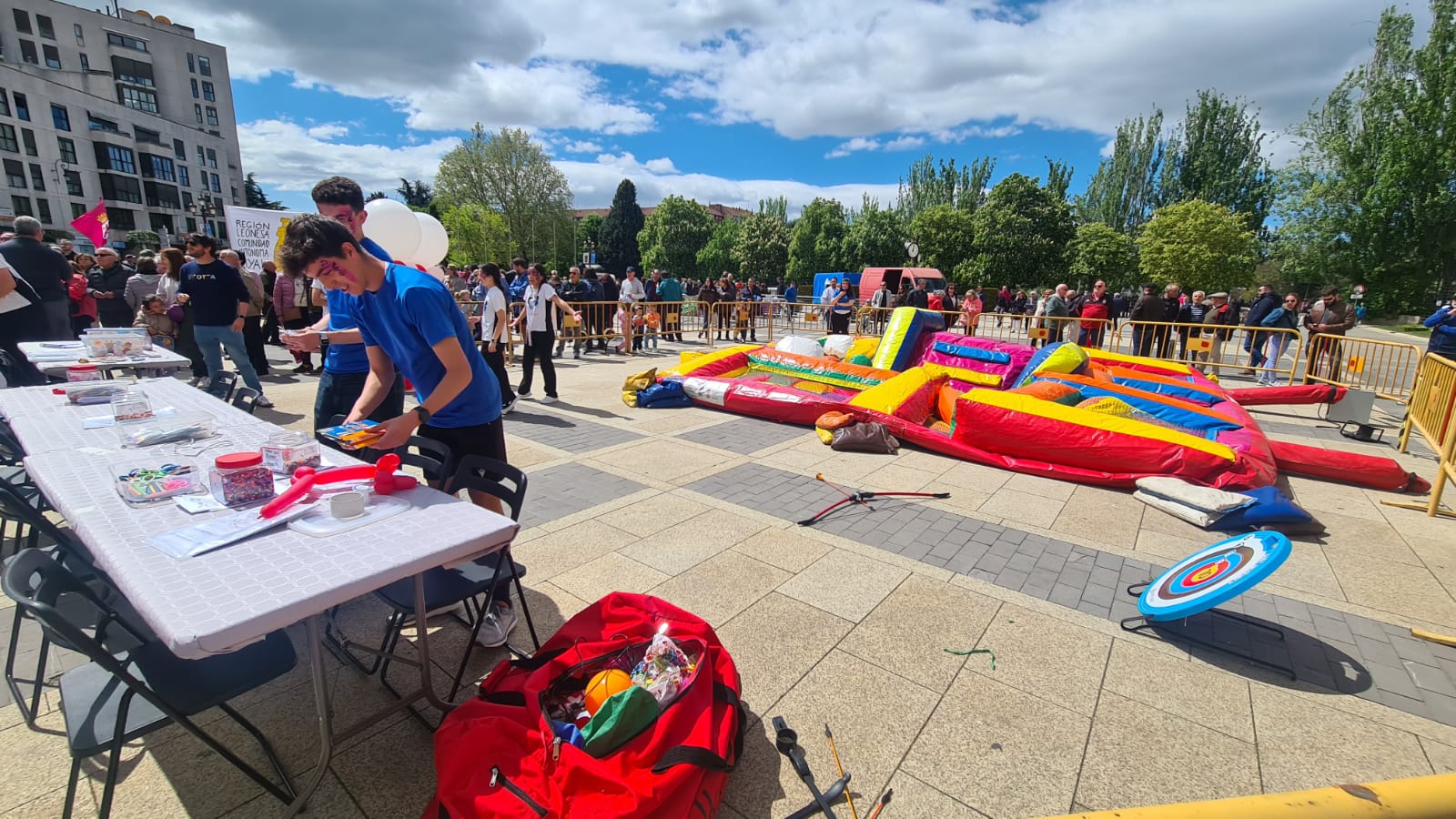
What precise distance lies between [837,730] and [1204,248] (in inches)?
1635

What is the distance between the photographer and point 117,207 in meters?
56.1

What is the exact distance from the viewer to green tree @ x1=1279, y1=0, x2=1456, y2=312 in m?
28.7

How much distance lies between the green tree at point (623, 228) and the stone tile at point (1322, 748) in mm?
66185

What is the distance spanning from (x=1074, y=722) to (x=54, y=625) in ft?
11.1

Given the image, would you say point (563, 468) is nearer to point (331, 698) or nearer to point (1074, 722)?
point (331, 698)

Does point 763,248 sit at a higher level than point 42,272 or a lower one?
higher

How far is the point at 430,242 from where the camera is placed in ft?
20.6

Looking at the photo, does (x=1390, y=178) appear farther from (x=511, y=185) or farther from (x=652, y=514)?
(x=511, y=185)

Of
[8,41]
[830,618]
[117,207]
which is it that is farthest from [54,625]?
[8,41]

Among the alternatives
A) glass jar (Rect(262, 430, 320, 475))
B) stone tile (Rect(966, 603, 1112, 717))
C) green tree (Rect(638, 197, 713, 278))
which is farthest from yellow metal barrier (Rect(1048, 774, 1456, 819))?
green tree (Rect(638, 197, 713, 278))

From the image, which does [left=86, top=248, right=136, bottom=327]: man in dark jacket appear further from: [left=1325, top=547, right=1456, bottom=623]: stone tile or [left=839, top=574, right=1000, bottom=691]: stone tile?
[left=1325, top=547, right=1456, bottom=623]: stone tile

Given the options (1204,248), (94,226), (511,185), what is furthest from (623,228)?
(94,226)

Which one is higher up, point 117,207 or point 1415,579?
point 117,207

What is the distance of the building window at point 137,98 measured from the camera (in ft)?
214
